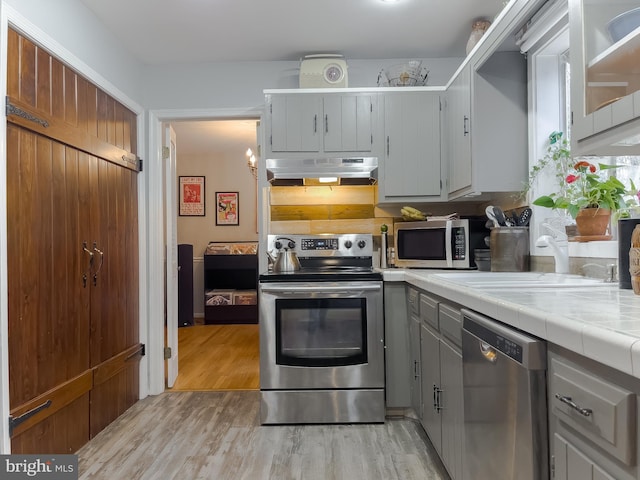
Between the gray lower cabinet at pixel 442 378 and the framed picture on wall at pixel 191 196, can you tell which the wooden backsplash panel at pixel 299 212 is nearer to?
the gray lower cabinet at pixel 442 378

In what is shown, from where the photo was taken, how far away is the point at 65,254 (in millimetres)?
2250

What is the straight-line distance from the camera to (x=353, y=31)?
287 centimetres

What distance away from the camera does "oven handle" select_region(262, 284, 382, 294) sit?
2721 millimetres

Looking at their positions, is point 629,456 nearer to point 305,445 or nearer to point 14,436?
point 305,445

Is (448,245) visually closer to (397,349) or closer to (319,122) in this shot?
(397,349)

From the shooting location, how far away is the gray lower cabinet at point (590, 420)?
0.77 metres

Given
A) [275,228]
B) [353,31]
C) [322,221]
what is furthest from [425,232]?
[353,31]

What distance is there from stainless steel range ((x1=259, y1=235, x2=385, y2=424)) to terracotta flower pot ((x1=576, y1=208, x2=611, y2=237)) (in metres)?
1.13

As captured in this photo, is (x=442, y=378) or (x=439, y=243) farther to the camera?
(x=439, y=243)

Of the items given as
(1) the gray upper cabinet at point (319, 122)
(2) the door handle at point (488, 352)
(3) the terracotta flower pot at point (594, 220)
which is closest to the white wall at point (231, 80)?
(1) the gray upper cabinet at point (319, 122)

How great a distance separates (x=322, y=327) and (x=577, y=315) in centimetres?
184

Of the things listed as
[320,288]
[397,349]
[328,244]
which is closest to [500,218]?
[397,349]

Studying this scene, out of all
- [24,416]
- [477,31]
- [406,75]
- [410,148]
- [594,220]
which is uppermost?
[477,31]

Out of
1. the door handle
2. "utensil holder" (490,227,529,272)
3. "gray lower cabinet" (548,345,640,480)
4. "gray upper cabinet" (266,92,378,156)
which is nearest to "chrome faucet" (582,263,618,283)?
"utensil holder" (490,227,529,272)
